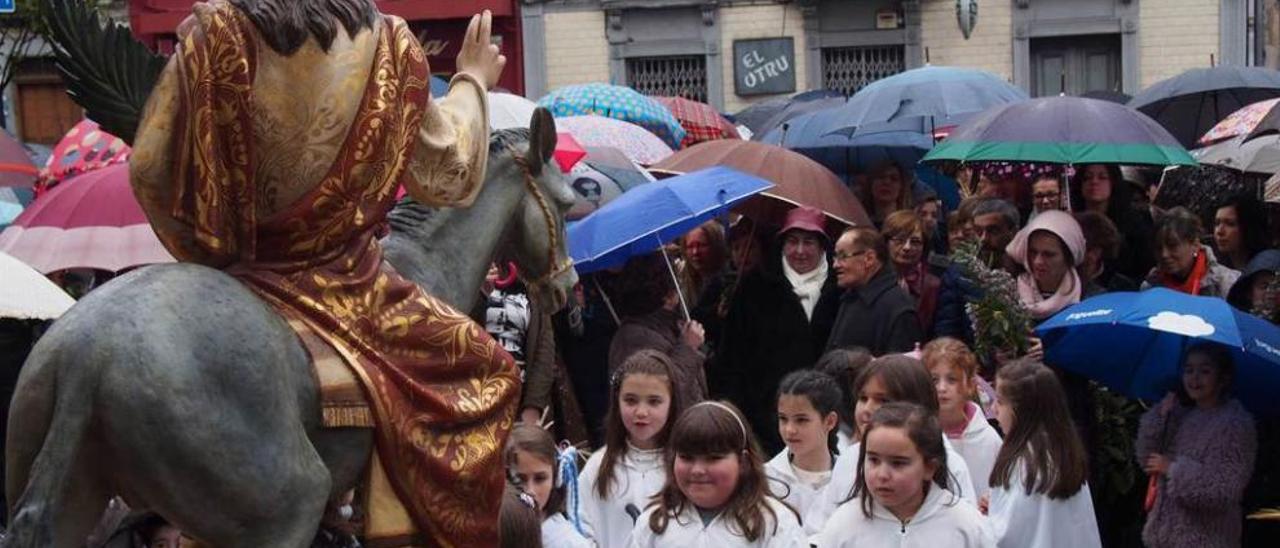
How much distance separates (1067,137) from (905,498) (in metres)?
3.50

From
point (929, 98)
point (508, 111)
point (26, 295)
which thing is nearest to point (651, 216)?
point (508, 111)

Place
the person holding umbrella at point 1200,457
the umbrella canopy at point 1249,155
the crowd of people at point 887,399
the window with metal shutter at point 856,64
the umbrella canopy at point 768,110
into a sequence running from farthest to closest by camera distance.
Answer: the window with metal shutter at point 856,64, the umbrella canopy at point 768,110, the umbrella canopy at point 1249,155, the person holding umbrella at point 1200,457, the crowd of people at point 887,399

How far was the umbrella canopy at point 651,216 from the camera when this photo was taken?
8.66 m

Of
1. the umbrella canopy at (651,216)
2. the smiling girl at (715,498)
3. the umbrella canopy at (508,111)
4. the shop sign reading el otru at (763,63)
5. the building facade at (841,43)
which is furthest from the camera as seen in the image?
the shop sign reading el otru at (763,63)

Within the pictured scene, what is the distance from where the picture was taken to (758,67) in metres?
27.1

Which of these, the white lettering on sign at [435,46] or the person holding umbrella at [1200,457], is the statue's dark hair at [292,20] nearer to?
the person holding umbrella at [1200,457]

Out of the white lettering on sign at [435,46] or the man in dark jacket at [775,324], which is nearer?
the man in dark jacket at [775,324]

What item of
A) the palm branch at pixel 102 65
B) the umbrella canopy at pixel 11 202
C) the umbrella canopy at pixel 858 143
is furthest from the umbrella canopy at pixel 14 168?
the palm branch at pixel 102 65

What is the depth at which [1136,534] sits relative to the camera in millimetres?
9148

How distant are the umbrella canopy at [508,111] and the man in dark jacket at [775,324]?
1.38 m

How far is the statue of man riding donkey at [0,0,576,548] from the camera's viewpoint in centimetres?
440

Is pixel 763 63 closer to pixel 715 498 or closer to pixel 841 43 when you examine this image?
pixel 841 43

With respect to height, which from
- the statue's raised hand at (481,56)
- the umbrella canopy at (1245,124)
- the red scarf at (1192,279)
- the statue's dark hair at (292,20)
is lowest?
the red scarf at (1192,279)

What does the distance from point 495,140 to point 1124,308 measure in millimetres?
3628
